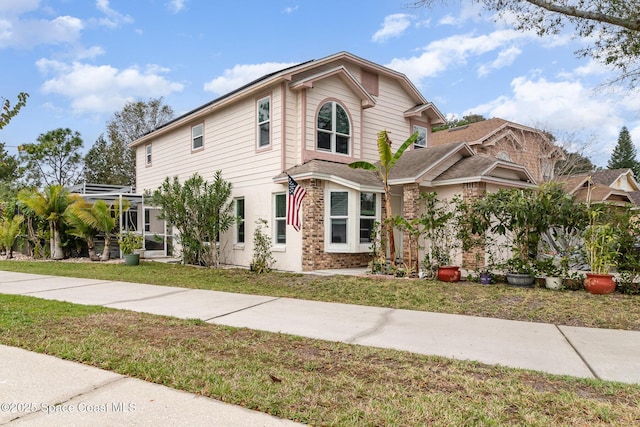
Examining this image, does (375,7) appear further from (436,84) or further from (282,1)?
(436,84)

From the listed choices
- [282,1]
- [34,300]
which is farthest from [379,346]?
[282,1]

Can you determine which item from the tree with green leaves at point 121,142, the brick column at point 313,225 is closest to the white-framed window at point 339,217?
the brick column at point 313,225

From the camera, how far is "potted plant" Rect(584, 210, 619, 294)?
8.00 meters

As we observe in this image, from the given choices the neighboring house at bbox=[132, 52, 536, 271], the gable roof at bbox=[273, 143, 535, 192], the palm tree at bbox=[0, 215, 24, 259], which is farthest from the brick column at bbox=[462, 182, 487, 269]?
the palm tree at bbox=[0, 215, 24, 259]

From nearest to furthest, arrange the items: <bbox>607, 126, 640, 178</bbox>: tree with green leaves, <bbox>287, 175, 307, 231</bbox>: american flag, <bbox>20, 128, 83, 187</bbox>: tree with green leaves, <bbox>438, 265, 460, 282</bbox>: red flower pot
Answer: <bbox>438, 265, 460, 282</bbox>: red flower pot, <bbox>287, 175, 307, 231</bbox>: american flag, <bbox>20, 128, 83, 187</bbox>: tree with green leaves, <bbox>607, 126, 640, 178</bbox>: tree with green leaves

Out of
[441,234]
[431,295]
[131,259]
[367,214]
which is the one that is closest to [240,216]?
[131,259]

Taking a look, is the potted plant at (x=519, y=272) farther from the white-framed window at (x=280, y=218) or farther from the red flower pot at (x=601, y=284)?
the white-framed window at (x=280, y=218)

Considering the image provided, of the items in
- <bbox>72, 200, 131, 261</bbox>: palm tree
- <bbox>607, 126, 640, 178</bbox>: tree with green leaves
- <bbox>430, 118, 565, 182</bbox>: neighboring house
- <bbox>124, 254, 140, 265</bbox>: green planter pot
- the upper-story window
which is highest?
<bbox>607, 126, 640, 178</bbox>: tree with green leaves

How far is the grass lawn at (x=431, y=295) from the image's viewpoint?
20.9 feet

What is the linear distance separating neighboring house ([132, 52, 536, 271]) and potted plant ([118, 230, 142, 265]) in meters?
3.03

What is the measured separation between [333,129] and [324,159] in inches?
44.9

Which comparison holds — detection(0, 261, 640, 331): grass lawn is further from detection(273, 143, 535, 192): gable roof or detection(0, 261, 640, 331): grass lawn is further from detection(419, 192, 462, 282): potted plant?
detection(273, 143, 535, 192): gable roof

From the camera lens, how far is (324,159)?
1337 centimetres

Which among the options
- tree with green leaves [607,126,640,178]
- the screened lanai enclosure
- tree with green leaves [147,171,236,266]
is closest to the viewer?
tree with green leaves [147,171,236,266]
